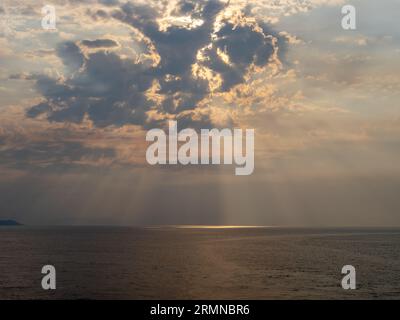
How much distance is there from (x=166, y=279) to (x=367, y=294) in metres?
31.2

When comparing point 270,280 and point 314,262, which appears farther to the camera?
point 314,262

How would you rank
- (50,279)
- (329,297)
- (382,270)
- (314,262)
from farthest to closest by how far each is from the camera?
(314,262) → (382,270) → (50,279) → (329,297)

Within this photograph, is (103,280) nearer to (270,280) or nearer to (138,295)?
(138,295)

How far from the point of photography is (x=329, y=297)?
62812 mm

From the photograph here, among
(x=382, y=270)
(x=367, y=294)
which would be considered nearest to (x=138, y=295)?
(x=367, y=294)

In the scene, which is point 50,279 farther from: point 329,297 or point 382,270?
point 382,270

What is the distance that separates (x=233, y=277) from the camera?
81812 mm

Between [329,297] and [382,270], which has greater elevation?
[382,270]
